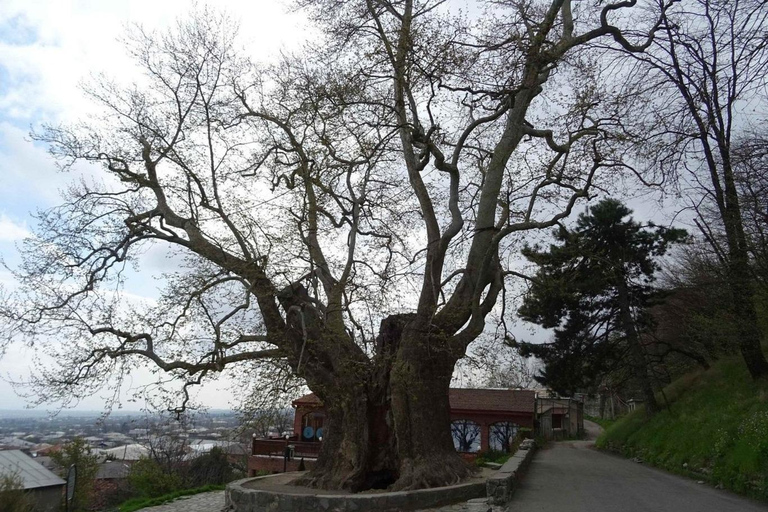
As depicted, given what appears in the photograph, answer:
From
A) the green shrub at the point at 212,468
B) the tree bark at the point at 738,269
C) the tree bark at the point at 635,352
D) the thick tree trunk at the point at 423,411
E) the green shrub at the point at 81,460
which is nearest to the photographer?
the thick tree trunk at the point at 423,411

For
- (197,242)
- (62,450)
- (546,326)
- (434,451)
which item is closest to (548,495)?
(434,451)

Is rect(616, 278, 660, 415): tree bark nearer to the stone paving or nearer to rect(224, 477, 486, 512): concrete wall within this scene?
rect(224, 477, 486, 512): concrete wall

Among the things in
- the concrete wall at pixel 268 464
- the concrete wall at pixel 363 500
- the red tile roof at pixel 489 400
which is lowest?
the concrete wall at pixel 268 464

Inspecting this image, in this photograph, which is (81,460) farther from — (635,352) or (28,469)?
(635,352)

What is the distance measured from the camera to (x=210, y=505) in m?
13.3

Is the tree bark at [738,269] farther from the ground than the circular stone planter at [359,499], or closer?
farther from the ground

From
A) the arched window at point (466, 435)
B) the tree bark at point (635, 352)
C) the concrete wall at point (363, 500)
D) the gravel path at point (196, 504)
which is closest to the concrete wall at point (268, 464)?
the gravel path at point (196, 504)

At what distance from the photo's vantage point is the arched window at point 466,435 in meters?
25.8

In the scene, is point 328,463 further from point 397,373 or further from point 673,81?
point 673,81

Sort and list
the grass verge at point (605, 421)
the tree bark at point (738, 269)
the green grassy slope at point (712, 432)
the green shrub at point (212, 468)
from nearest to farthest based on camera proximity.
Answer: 1. the green grassy slope at point (712, 432)
2. the tree bark at point (738, 269)
3. the green shrub at point (212, 468)
4. the grass verge at point (605, 421)

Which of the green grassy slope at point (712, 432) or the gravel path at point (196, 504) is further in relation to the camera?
the gravel path at point (196, 504)

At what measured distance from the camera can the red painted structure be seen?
21.3 meters

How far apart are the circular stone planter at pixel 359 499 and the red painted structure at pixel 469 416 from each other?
11.4 metres

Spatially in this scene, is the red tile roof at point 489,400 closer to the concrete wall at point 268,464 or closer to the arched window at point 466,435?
the arched window at point 466,435
